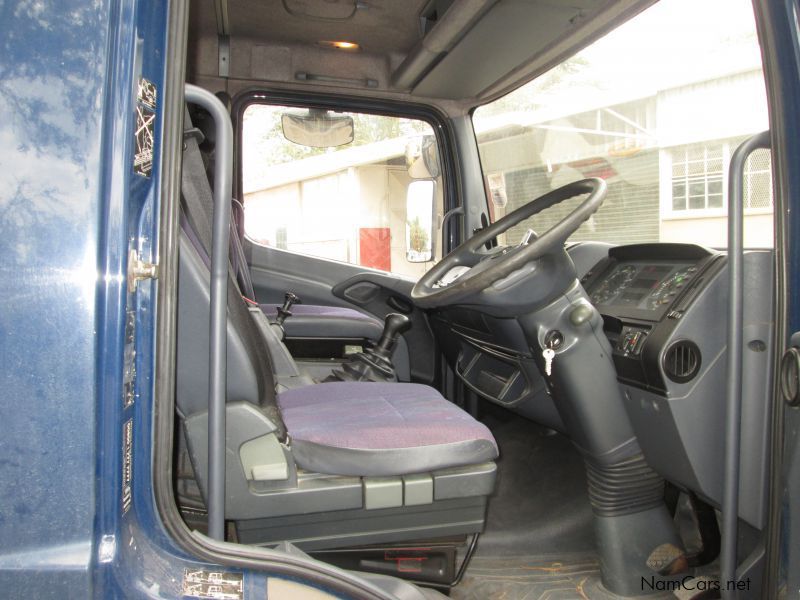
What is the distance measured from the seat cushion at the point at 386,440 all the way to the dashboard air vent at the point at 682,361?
423 mm

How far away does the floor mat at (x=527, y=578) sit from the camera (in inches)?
68.5

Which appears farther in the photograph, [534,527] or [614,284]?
[534,527]

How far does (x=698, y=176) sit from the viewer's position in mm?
1782

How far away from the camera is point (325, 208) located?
2854 mm

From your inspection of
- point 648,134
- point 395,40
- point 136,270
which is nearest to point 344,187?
point 395,40

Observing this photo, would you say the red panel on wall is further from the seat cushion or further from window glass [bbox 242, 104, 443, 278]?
the seat cushion

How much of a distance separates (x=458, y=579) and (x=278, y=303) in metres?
1.55

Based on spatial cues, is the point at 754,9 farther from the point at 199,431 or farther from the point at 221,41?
the point at 221,41

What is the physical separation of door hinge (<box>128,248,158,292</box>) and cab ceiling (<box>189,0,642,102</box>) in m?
1.45

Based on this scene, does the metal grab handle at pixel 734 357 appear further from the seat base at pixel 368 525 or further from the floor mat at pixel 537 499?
the floor mat at pixel 537 499

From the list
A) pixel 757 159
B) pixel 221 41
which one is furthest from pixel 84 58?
pixel 221 41

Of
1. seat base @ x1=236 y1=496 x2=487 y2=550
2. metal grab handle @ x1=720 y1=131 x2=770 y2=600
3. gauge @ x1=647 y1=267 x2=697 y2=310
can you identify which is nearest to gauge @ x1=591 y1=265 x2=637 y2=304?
gauge @ x1=647 y1=267 x2=697 y2=310

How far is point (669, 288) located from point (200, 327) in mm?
1082

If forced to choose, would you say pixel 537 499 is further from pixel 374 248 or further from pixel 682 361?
pixel 374 248
